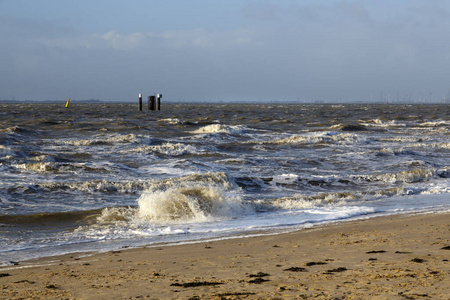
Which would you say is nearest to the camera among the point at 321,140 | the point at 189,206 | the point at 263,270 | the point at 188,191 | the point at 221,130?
the point at 263,270

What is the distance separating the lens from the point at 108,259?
7258 mm

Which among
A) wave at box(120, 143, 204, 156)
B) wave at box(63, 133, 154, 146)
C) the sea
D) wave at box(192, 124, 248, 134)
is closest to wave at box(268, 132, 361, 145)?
the sea

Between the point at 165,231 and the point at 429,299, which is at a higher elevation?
the point at 429,299

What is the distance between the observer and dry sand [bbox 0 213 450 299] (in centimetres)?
513

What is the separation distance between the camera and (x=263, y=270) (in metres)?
6.16

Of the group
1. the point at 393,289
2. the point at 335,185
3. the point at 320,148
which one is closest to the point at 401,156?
the point at 320,148

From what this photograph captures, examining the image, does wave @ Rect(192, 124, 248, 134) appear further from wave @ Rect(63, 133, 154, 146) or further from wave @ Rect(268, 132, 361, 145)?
→ wave @ Rect(63, 133, 154, 146)

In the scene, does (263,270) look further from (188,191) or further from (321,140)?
(321,140)

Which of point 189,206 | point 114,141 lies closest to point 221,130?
point 114,141

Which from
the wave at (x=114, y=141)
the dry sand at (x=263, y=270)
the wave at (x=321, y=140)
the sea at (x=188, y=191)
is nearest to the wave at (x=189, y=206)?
the sea at (x=188, y=191)

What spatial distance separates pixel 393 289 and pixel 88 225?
6503mm

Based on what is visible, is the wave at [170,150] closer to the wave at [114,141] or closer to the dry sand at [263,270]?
the wave at [114,141]

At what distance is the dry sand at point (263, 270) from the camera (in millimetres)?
5133

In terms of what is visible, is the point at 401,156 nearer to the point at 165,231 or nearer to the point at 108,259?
the point at 165,231
